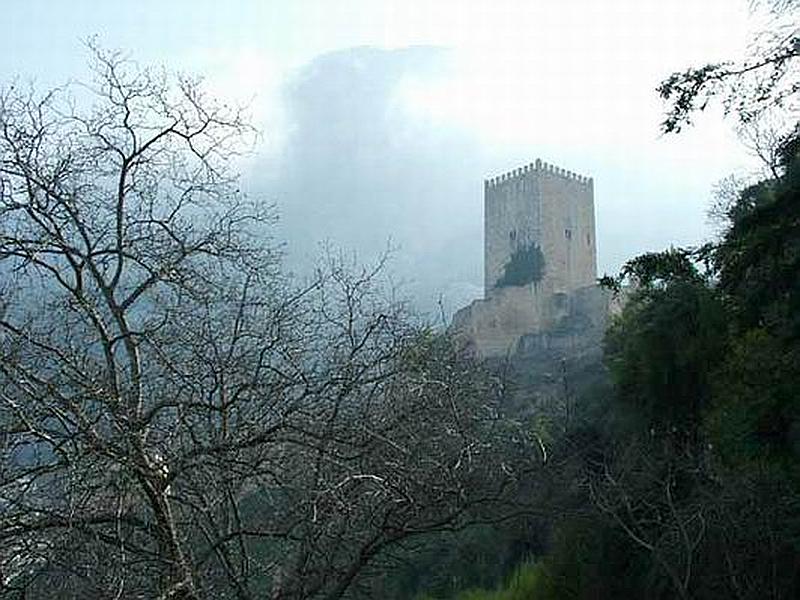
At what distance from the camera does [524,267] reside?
56438 millimetres

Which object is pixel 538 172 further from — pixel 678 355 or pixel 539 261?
pixel 678 355

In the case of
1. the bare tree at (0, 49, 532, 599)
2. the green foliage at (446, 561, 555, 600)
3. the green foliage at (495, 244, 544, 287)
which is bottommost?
the green foliage at (446, 561, 555, 600)

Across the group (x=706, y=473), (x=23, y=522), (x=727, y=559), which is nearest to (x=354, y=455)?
(x=23, y=522)

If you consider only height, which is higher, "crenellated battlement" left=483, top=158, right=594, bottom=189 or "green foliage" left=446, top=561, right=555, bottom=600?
"crenellated battlement" left=483, top=158, right=594, bottom=189

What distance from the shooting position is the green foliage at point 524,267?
5584cm

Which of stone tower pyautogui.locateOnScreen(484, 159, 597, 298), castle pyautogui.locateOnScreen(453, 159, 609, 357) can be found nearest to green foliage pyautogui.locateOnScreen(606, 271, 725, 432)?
castle pyautogui.locateOnScreen(453, 159, 609, 357)

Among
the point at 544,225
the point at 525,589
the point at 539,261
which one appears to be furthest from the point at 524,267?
the point at 525,589

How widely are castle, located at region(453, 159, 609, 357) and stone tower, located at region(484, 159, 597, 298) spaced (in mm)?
50

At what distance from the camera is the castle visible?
52.0 metres

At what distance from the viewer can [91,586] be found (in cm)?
505

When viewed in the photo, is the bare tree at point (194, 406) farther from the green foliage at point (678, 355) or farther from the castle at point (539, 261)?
the castle at point (539, 261)

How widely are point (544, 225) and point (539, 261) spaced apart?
1.92 meters

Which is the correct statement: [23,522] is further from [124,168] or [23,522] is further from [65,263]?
[124,168]

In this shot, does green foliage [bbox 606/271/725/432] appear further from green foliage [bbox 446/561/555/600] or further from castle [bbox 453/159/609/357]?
castle [bbox 453/159/609/357]
